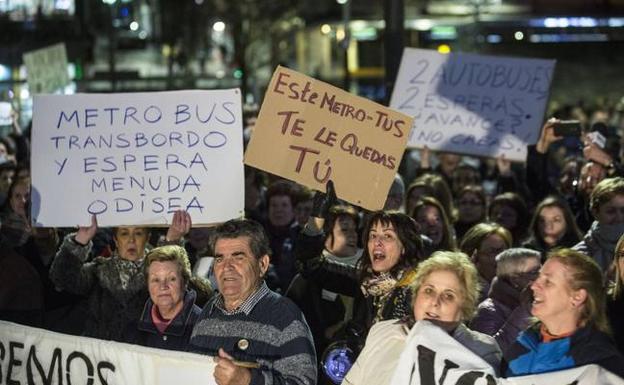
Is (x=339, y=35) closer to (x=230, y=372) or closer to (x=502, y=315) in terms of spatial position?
(x=502, y=315)

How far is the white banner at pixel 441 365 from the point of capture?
4355 millimetres

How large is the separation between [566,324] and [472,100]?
18.8 ft

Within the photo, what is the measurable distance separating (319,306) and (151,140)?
1.32 meters

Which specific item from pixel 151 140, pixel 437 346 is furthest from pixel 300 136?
pixel 437 346

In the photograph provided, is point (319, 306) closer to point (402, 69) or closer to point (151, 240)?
point (151, 240)

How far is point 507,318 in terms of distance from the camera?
565 cm

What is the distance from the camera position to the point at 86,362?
5359 millimetres

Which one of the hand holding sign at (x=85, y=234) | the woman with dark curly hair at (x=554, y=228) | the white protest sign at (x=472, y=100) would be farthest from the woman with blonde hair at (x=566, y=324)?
the white protest sign at (x=472, y=100)

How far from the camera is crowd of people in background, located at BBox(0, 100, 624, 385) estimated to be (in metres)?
4.54

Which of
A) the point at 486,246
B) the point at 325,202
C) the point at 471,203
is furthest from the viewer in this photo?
the point at 471,203

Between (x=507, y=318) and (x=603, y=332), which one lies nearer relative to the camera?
(x=603, y=332)

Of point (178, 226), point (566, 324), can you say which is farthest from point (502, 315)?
point (178, 226)

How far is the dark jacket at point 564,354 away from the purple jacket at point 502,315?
745 mm

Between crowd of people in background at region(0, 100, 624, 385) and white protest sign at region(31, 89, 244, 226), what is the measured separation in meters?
0.16
